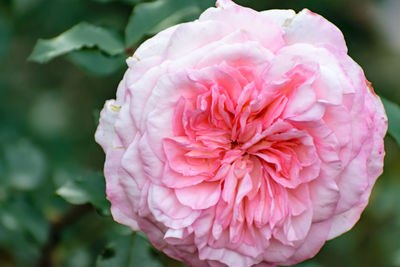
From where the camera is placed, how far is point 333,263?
6.42 ft

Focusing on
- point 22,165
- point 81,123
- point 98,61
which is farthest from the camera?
point 81,123

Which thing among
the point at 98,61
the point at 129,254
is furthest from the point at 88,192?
the point at 98,61

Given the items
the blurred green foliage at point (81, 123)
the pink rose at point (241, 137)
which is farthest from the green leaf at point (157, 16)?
the pink rose at point (241, 137)

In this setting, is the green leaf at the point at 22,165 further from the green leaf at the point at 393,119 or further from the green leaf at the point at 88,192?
the green leaf at the point at 393,119

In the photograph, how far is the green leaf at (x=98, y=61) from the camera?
1.13m

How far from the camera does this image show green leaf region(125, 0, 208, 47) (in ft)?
3.50

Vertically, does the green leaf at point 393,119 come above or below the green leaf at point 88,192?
above

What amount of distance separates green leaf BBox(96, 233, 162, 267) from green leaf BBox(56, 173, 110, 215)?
10 cm

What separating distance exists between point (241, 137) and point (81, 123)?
1444mm

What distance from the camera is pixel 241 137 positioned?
2.97 ft

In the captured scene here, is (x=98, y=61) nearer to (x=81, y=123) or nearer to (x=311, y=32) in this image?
(x=311, y=32)

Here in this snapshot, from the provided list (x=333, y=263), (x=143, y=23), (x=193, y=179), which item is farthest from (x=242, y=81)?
(x=333, y=263)

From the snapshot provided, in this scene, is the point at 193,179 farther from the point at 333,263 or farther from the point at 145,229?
the point at 333,263

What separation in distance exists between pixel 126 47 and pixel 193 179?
1.06 ft
